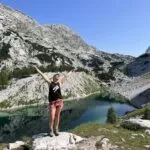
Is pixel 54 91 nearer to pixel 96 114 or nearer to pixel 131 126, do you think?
pixel 131 126

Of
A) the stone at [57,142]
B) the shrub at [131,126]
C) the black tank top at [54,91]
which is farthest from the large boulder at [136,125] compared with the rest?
the black tank top at [54,91]

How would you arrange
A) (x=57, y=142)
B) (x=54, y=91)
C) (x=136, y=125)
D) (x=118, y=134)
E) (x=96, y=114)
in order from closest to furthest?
1. (x=57, y=142)
2. (x=54, y=91)
3. (x=118, y=134)
4. (x=136, y=125)
5. (x=96, y=114)

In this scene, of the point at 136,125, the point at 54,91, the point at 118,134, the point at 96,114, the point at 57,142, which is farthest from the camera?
the point at 96,114

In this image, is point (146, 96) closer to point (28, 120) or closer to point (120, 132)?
point (28, 120)

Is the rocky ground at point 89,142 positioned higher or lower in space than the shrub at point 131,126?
lower

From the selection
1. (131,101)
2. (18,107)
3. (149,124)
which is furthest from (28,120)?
(149,124)

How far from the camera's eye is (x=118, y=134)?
26000 millimetres

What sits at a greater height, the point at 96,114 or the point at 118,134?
the point at 118,134

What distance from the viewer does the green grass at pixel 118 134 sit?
Result: 23.7m

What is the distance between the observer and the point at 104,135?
25.1 metres

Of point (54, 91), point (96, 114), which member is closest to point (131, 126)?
point (54, 91)

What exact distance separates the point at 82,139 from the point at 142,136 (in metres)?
5.15

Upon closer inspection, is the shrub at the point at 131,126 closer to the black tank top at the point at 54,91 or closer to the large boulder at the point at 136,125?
the large boulder at the point at 136,125

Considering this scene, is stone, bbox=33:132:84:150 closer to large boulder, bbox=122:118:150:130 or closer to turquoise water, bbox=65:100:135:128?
large boulder, bbox=122:118:150:130
